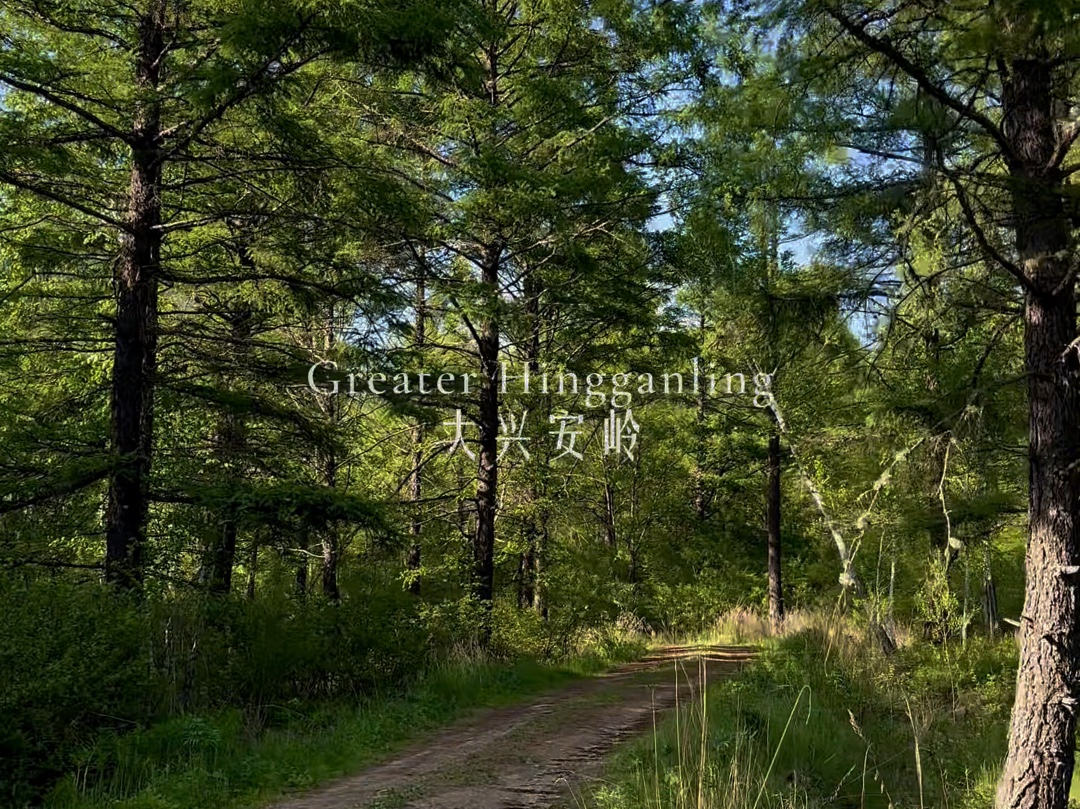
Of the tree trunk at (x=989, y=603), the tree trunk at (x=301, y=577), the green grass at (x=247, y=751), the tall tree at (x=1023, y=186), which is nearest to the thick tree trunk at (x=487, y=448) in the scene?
the tree trunk at (x=301, y=577)

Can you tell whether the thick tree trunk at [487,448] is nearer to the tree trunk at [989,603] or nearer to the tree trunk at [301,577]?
the tree trunk at [301,577]

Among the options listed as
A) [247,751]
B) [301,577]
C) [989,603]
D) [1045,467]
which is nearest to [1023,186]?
[1045,467]

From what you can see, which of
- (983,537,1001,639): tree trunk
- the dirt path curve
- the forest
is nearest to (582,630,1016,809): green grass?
the forest

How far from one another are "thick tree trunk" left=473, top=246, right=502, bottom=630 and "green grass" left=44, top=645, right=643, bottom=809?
2753 mm

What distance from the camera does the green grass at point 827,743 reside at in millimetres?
4172

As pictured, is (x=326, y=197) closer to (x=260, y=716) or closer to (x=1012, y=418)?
(x=260, y=716)

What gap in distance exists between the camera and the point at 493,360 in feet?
36.6

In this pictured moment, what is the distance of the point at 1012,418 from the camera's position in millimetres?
8555

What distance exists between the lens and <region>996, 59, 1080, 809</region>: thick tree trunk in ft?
15.1

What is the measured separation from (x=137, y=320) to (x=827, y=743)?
7.98 m

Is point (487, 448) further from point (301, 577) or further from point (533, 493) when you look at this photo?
point (301, 577)

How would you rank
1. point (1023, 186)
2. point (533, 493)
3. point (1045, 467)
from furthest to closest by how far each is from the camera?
point (533, 493) < point (1045, 467) < point (1023, 186)

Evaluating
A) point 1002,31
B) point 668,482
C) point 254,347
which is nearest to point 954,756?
point 1002,31

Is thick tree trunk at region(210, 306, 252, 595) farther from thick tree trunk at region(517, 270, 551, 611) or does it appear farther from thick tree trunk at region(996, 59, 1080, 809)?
thick tree trunk at region(996, 59, 1080, 809)
